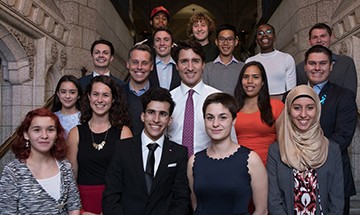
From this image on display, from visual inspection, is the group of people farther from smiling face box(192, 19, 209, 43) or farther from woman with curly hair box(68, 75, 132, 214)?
smiling face box(192, 19, 209, 43)

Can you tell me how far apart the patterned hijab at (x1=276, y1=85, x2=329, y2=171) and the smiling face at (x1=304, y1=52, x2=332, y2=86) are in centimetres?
52

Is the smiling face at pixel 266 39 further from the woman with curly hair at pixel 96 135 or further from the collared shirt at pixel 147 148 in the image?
the collared shirt at pixel 147 148

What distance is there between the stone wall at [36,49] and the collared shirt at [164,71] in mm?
1592

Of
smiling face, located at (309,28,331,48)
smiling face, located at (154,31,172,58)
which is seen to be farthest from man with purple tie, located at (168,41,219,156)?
smiling face, located at (309,28,331,48)

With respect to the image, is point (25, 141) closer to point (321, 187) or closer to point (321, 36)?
point (321, 187)

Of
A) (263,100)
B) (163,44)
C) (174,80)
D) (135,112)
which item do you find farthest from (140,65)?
(263,100)

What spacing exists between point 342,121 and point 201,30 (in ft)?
6.52

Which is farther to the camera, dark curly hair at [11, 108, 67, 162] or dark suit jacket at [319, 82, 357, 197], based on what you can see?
dark suit jacket at [319, 82, 357, 197]

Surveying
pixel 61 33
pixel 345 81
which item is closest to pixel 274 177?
pixel 345 81

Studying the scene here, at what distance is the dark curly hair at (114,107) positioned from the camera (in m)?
3.15

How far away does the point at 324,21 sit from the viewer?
22.5 ft

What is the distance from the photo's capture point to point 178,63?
3230mm

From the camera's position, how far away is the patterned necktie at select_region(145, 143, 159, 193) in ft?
8.87

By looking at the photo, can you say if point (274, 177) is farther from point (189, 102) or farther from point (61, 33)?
point (61, 33)
